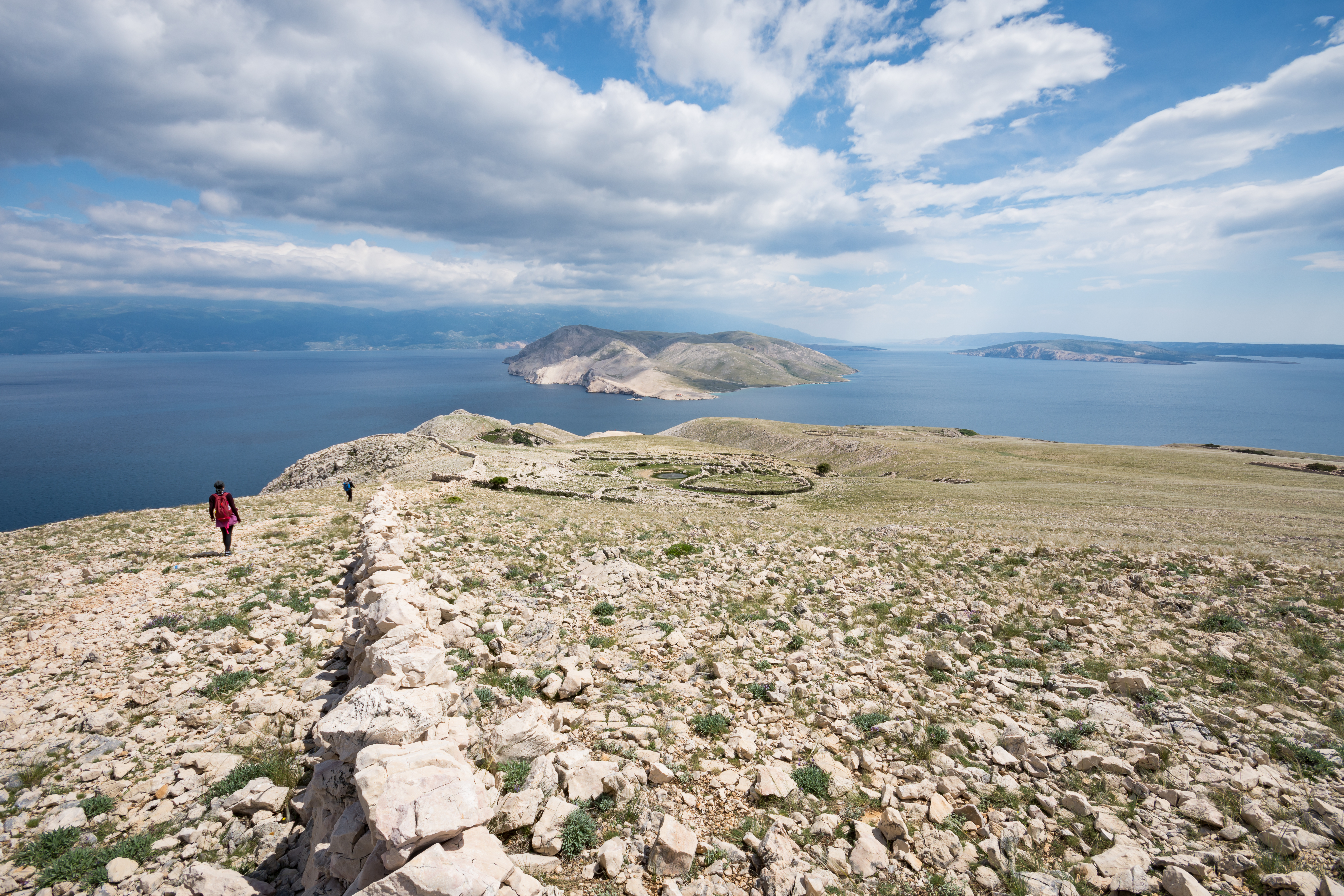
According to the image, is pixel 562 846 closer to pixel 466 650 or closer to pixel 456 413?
pixel 466 650

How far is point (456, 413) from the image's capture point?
99.2 meters

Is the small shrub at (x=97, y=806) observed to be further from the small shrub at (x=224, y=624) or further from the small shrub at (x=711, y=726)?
the small shrub at (x=711, y=726)

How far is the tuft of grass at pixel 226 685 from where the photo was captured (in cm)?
1036

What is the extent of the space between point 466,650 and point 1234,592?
21972 millimetres

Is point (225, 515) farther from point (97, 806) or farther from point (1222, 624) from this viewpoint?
point (1222, 624)

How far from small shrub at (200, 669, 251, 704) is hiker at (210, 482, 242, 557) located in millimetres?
8758

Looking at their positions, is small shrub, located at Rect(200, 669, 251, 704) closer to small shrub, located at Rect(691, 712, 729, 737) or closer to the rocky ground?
the rocky ground

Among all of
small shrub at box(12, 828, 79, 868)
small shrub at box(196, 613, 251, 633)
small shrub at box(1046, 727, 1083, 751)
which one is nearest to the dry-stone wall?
small shrub at box(12, 828, 79, 868)

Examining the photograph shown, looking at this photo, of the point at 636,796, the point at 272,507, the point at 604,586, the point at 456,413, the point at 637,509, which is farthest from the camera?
the point at 456,413

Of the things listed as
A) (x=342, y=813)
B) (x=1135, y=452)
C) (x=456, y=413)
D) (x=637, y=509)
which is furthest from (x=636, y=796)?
(x=456, y=413)

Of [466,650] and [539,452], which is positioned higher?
[466,650]

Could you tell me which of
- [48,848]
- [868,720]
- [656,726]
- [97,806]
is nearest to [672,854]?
[656,726]

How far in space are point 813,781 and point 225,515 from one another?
66.7 feet

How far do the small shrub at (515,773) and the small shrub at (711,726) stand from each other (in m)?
3.20
